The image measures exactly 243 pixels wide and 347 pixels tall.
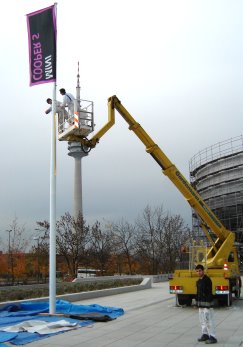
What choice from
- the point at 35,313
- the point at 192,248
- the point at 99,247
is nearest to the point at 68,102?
the point at 35,313

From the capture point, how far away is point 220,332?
11.0 m

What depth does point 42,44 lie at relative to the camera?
1470 centimetres

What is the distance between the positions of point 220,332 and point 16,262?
1349 inches

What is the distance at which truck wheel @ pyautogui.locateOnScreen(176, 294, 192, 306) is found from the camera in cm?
1736

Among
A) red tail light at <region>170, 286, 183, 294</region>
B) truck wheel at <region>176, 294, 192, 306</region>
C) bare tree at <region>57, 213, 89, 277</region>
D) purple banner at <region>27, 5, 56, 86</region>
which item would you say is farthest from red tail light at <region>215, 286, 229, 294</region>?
bare tree at <region>57, 213, 89, 277</region>

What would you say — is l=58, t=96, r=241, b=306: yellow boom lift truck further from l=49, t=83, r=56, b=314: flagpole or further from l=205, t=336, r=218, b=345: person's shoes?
l=205, t=336, r=218, b=345: person's shoes

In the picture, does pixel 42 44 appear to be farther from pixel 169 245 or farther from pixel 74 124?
pixel 169 245

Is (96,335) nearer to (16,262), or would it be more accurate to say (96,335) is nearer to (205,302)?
(205,302)

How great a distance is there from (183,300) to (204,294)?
312 inches

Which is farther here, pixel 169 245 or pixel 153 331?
pixel 169 245

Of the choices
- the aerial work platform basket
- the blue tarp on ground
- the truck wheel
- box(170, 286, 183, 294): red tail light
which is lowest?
the truck wheel

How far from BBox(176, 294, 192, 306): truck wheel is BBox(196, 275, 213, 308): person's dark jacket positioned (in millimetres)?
7557

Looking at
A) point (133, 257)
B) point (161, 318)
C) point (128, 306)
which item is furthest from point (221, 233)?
point (133, 257)

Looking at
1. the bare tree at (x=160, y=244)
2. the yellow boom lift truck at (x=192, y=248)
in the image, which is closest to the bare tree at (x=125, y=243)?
the bare tree at (x=160, y=244)
